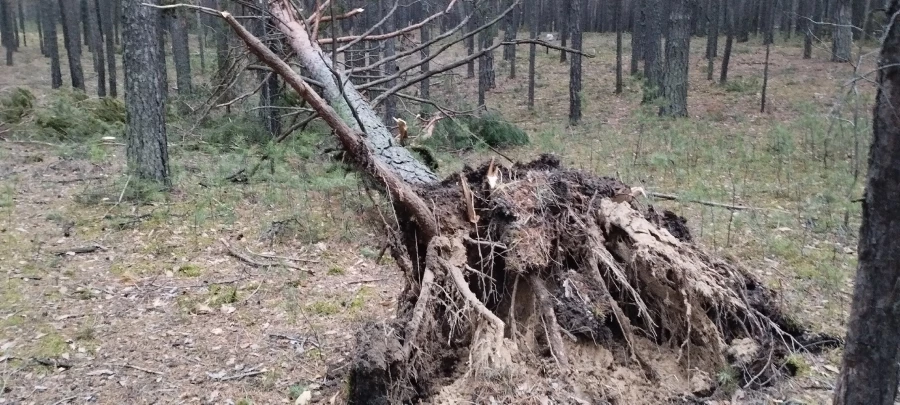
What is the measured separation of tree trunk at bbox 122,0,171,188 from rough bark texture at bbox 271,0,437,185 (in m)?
2.50

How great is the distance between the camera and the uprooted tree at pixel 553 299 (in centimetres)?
358

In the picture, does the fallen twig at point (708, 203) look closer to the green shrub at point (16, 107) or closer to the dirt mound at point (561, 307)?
the dirt mound at point (561, 307)

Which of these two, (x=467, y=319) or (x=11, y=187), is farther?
(x=11, y=187)

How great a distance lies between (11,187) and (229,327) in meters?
5.56

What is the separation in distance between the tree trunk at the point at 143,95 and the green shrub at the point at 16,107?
21.1 feet

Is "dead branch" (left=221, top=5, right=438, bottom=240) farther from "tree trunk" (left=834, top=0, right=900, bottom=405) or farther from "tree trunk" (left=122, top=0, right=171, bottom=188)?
"tree trunk" (left=122, top=0, right=171, bottom=188)

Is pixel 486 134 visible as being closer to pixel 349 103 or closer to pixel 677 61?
pixel 677 61

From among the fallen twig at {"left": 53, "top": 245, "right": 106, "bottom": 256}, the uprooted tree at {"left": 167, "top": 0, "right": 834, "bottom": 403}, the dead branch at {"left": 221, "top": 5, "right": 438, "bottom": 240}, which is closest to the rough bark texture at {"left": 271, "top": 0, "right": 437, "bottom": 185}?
the uprooted tree at {"left": 167, "top": 0, "right": 834, "bottom": 403}

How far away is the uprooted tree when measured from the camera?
3584 mm

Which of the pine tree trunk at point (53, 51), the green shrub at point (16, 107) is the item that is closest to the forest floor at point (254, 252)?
the green shrub at point (16, 107)

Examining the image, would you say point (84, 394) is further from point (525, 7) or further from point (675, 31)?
point (525, 7)

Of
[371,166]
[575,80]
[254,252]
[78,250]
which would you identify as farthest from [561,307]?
[575,80]

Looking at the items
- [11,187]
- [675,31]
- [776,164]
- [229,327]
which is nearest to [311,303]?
[229,327]

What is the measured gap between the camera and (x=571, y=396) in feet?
11.3
